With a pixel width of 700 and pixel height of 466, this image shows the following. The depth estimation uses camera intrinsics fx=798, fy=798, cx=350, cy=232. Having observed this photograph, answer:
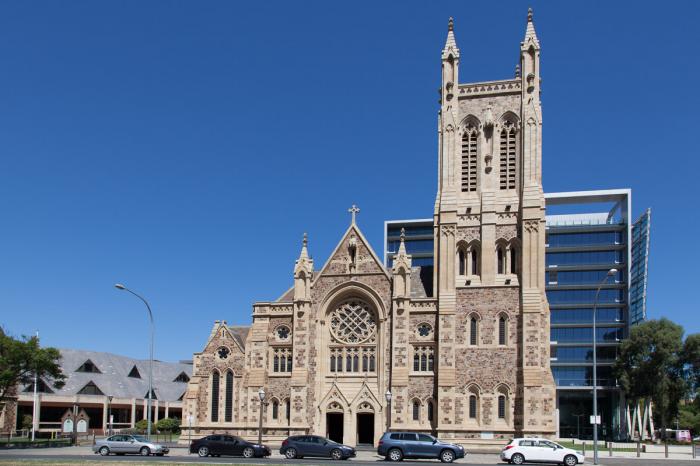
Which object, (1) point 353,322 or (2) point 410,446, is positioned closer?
(2) point 410,446

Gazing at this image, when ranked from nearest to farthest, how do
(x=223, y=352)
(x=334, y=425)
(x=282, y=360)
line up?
(x=334, y=425) → (x=282, y=360) → (x=223, y=352)

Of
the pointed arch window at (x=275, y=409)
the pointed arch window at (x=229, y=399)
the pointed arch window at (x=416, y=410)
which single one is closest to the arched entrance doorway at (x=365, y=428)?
the pointed arch window at (x=416, y=410)

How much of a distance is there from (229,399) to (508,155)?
92.9 ft

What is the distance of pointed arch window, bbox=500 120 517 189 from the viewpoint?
60281 mm

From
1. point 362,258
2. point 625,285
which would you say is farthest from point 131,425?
point 625,285

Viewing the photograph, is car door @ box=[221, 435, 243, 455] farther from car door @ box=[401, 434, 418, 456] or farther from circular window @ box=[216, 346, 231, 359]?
circular window @ box=[216, 346, 231, 359]

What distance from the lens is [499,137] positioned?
61.0 metres

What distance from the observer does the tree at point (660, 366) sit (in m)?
90.7

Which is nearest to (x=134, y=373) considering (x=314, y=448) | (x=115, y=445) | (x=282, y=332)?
(x=282, y=332)

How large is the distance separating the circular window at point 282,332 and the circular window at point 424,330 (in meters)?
10.2

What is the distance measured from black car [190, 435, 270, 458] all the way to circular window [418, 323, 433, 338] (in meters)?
16.9

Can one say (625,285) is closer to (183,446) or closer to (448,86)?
(448,86)

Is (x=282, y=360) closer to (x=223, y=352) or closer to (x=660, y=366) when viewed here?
(x=223, y=352)

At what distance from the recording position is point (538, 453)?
41.1 m
